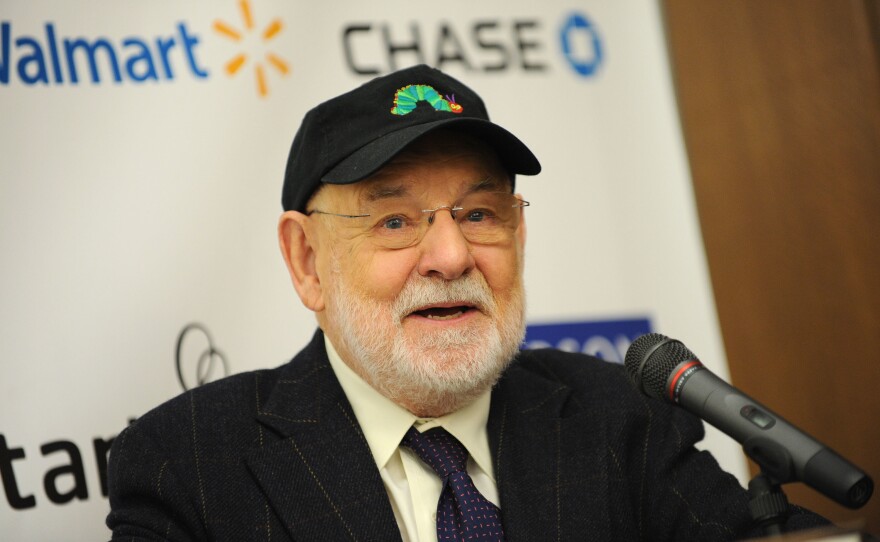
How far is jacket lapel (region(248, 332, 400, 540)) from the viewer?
1.74m

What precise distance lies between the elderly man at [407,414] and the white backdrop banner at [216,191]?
43cm

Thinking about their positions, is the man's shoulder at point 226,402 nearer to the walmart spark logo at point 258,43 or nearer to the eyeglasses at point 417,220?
the eyeglasses at point 417,220

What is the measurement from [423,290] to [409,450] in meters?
0.36

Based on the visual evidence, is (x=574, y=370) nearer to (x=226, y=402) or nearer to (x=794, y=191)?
(x=226, y=402)

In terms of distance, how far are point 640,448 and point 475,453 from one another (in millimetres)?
416

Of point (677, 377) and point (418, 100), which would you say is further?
point (418, 100)

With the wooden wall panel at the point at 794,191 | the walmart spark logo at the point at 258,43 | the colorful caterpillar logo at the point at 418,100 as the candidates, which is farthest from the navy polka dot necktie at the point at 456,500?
the wooden wall panel at the point at 794,191

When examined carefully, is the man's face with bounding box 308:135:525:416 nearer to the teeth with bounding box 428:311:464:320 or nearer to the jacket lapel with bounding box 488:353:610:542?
the teeth with bounding box 428:311:464:320

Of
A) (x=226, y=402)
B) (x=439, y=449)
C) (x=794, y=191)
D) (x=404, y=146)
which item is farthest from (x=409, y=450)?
(x=794, y=191)

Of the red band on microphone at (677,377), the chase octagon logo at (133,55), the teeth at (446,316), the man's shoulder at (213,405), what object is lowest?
the red band on microphone at (677,377)

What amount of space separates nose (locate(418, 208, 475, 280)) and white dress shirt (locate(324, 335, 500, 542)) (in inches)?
13.0

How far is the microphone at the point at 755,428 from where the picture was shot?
48.4 inches

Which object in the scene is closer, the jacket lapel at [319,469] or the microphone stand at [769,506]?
the microphone stand at [769,506]

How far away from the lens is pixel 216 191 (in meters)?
2.42
